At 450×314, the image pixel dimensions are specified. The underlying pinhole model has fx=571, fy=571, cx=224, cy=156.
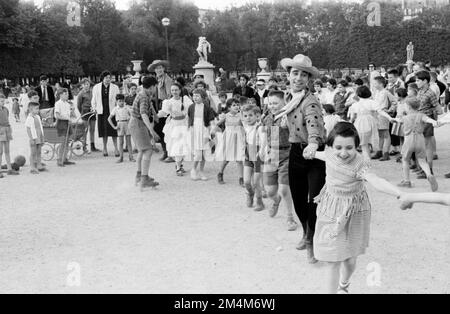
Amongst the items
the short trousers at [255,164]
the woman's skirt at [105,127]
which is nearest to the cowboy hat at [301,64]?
the short trousers at [255,164]

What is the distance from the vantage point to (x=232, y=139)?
899 centimetres

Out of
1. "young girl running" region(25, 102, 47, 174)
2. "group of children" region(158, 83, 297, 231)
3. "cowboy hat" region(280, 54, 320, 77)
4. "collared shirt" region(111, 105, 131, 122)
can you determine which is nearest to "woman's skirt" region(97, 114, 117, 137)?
"collared shirt" region(111, 105, 131, 122)

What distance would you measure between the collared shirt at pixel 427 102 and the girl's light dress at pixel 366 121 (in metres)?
0.89

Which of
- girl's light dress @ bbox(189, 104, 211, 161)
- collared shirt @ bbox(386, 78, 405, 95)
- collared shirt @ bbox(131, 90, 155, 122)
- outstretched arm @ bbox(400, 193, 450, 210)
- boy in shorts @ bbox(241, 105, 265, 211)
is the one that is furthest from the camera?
collared shirt @ bbox(386, 78, 405, 95)

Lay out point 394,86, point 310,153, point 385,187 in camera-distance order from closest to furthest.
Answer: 1. point 385,187
2. point 310,153
3. point 394,86

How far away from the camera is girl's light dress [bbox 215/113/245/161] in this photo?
895cm

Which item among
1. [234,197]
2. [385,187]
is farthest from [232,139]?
[385,187]

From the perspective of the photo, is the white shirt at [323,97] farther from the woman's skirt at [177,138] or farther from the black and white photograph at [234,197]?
the woman's skirt at [177,138]

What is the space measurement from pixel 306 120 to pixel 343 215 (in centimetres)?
138

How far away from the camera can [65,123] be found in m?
11.5

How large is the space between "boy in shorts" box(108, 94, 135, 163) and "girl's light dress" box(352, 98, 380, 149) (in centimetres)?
454

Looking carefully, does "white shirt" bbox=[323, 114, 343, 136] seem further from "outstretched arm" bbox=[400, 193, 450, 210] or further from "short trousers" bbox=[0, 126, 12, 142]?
"outstretched arm" bbox=[400, 193, 450, 210]

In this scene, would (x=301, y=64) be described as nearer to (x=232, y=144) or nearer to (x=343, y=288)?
(x=343, y=288)
